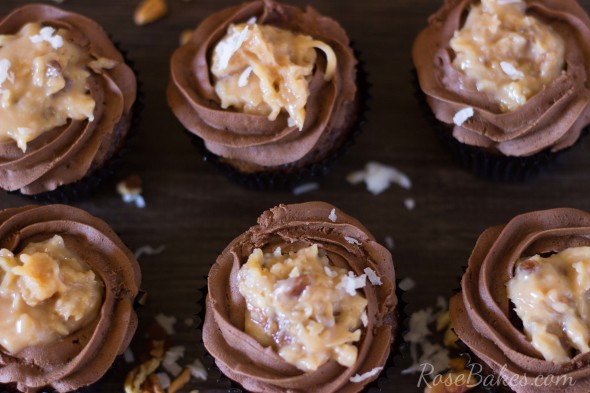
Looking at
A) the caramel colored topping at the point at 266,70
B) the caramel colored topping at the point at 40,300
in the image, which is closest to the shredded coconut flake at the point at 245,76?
the caramel colored topping at the point at 266,70

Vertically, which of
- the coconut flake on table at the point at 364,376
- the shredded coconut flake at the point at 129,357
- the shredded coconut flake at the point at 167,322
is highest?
the coconut flake on table at the point at 364,376

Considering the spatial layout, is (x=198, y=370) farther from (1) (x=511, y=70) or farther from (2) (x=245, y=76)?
(1) (x=511, y=70)

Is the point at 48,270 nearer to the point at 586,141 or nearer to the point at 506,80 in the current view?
the point at 506,80

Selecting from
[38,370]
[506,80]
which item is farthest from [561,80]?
[38,370]

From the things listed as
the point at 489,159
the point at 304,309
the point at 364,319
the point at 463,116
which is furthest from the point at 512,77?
the point at 304,309

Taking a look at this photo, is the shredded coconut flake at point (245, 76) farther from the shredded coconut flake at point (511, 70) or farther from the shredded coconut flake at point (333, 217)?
the shredded coconut flake at point (511, 70)

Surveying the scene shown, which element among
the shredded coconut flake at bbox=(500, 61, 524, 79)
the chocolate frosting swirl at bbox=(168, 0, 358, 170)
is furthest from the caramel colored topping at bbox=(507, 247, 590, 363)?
the chocolate frosting swirl at bbox=(168, 0, 358, 170)
